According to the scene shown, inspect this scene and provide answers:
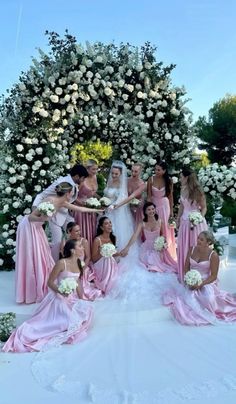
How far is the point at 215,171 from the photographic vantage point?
829cm

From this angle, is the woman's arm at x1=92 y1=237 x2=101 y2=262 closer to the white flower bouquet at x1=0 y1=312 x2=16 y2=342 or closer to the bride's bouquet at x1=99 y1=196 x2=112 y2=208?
the bride's bouquet at x1=99 y1=196 x2=112 y2=208

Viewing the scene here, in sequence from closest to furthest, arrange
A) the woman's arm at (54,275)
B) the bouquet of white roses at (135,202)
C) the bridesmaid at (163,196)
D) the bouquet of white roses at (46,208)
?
the woman's arm at (54,275) < the bouquet of white roses at (46,208) < the bouquet of white roses at (135,202) < the bridesmaid at (163,196)

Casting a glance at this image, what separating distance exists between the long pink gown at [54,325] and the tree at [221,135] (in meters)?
25.8

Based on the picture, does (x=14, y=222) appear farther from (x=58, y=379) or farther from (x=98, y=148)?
(x=98, y=148)

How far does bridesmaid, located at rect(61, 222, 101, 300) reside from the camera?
6055mm

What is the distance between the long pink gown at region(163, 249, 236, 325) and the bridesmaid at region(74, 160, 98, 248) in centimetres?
177

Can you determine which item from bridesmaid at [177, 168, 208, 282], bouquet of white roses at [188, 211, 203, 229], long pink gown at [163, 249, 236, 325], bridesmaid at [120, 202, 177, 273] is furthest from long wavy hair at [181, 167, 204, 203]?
long pink gown at [163, 249, 236, 325]

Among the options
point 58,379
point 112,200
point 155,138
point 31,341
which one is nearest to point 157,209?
point 112,200

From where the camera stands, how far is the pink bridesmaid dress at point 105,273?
6.34m

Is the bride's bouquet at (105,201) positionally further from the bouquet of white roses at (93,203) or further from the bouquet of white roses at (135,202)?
the bouquet of white roses at (135,202)

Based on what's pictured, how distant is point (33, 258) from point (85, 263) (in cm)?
79

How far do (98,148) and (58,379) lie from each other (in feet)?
80.5

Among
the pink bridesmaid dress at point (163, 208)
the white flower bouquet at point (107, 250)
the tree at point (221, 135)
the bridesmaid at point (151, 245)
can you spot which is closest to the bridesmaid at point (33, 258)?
the white flower bouquet at point (107, 250)

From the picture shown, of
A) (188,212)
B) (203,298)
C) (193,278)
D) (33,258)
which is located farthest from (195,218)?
(33,258)
